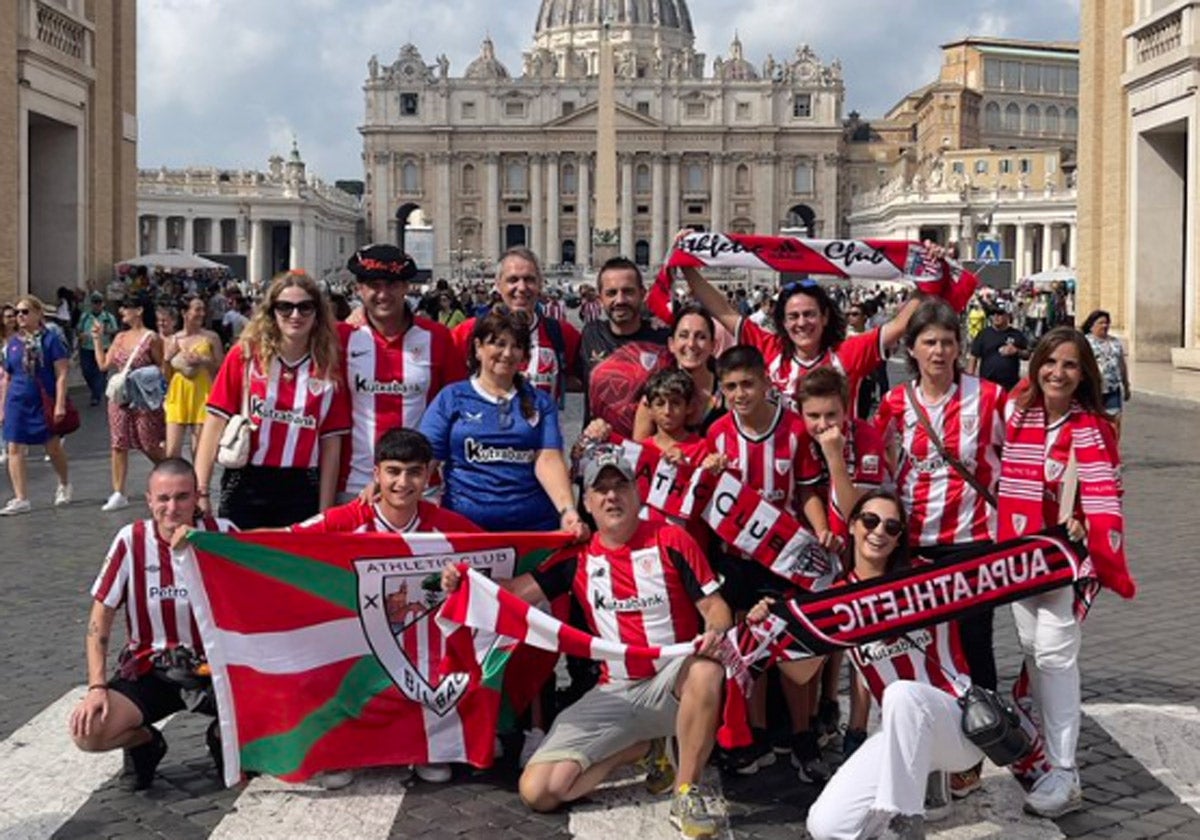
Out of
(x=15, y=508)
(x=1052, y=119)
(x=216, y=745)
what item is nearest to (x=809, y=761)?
(x=216, y=745)

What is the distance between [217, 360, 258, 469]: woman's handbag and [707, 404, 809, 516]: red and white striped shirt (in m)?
1.93

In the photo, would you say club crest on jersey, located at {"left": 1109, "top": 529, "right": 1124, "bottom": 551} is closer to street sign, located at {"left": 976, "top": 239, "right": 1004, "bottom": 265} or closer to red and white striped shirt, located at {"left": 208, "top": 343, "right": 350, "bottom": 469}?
red and white striped shirt, located at {"left": 208, "top": 343, "right": 350, "bottom": 469}

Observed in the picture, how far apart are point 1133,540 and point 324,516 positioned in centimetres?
665

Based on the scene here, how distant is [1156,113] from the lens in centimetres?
2250

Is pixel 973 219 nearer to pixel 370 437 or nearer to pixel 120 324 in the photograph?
pixel 120 324

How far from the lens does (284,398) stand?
6238 millimetres

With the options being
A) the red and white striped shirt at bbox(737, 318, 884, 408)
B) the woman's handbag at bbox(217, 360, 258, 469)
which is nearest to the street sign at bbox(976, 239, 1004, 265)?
the red and white striped shirt at bbox(737, 318, 884, 408)

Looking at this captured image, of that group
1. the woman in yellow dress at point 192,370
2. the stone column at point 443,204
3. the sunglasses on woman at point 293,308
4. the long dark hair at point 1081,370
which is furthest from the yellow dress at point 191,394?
the stone column at point 443,204

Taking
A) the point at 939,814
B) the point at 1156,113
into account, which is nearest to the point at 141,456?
the point at 939,814

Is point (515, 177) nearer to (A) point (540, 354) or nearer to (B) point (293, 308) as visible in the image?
(A) point (540, 354)

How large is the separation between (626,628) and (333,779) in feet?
3.99

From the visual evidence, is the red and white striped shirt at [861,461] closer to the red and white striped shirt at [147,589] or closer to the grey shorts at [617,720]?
the grey shorts at [617,720]

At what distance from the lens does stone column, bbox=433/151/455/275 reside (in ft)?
377

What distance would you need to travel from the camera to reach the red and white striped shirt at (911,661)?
5137mm
